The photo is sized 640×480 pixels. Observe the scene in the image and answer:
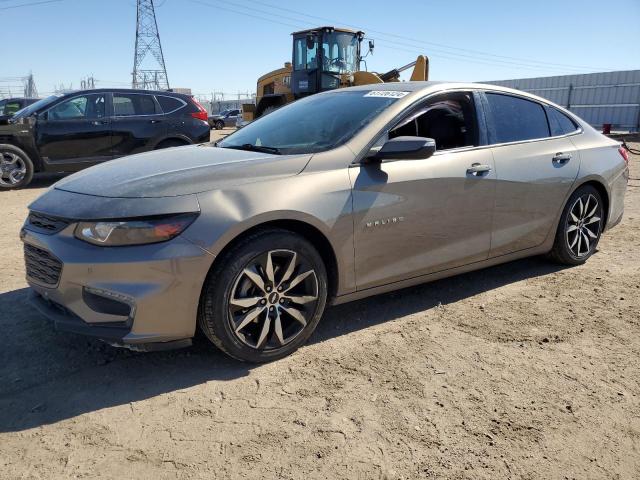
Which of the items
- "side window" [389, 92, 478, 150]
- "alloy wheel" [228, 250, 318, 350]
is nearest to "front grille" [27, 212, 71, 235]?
"alloy wheel" [228, 250, 318, 350]

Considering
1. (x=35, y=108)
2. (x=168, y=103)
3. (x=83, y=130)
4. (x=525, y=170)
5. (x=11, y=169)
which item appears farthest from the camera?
(x=168, y=103)

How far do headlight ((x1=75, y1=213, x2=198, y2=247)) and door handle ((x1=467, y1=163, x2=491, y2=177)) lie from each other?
2050mm

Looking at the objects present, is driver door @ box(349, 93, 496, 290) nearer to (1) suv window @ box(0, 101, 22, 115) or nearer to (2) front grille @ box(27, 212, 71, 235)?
(2) front grille @ box(27, 212, 71, 235)

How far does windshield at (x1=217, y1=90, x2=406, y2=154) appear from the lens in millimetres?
3424

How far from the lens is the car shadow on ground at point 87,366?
2.62 m

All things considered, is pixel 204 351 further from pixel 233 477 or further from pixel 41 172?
pixel 41 172

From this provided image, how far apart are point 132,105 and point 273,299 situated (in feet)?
25.9

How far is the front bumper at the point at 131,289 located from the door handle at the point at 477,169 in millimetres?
1994

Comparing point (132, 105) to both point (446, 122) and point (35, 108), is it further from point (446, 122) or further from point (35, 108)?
point (446, 122)

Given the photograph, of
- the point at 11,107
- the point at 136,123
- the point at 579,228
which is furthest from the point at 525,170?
the point at 11,107

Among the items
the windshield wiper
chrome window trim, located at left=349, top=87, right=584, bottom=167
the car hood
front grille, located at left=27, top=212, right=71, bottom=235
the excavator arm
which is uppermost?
the excavator arm

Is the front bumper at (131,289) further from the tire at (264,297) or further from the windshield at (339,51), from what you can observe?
the windshield at (339,51)

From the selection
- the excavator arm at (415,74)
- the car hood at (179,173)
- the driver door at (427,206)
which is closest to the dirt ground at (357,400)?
the driver door at (427,206)

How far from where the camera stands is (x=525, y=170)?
4.06 meters
